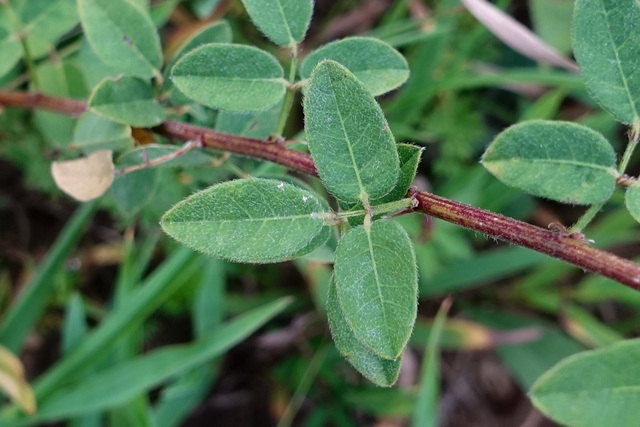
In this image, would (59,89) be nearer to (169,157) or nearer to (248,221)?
(169,157)

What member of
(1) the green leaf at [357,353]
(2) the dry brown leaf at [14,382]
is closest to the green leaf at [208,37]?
(1) the green leaf at [357,353]

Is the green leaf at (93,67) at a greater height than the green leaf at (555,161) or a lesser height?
lesser

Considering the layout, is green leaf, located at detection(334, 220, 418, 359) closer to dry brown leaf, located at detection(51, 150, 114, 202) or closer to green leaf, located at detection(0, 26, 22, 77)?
dry brown leaf, located at detection(51, 150, 114, 202)

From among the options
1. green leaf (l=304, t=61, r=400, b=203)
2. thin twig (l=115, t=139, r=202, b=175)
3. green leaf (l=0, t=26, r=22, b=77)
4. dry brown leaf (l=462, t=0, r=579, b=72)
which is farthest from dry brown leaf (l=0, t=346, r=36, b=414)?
dry brown leaf (l=462, t=0, r=579, b=72)

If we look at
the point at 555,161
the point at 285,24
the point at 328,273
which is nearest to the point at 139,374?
the point at 328,273

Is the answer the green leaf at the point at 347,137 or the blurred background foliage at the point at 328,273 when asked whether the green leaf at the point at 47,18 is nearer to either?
the blurred background foliage at the point at 328,273
